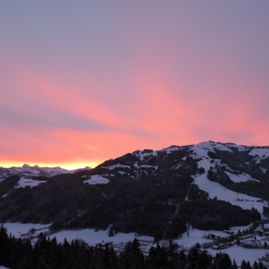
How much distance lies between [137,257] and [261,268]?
170ft

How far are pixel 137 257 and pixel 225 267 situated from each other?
37281 mm

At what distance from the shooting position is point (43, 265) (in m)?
178

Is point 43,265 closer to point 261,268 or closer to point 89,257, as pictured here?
point 89,257

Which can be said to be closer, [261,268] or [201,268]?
[201,268]

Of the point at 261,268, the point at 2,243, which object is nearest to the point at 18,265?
the point at 2,243

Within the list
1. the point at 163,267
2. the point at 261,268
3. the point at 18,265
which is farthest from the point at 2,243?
the point at 261,268

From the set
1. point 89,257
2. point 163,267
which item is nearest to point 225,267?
point 163,267

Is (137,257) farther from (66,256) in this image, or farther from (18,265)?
(18,265)

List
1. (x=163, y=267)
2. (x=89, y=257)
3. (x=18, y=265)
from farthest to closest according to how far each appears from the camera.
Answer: (x=89, y=257) < (x=163, y=267) < (x=18, y=265)

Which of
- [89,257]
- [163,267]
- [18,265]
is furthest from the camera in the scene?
[89,257]

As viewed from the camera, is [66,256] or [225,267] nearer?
[225,267]

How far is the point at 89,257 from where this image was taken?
193625 mm

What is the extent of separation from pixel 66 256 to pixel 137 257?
29.4 m

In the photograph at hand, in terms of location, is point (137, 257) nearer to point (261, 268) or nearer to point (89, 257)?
point (89, 257)
